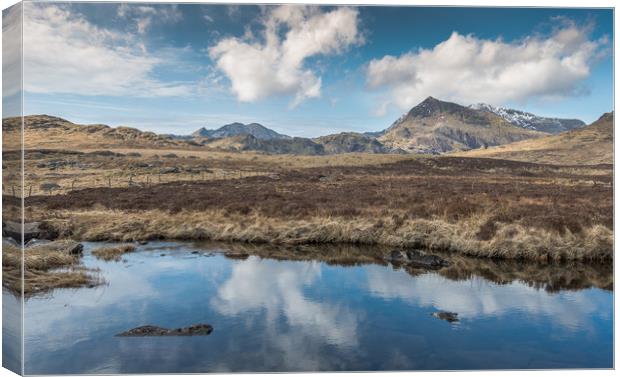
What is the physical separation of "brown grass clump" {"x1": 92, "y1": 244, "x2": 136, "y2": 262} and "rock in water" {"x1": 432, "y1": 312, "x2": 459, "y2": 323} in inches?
576

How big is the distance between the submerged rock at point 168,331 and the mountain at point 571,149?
123618 mm

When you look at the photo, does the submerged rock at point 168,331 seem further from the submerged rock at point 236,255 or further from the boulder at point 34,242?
the boulder at point 34,242

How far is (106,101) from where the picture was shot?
88.0 ft

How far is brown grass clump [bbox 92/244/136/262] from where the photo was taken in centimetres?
2288

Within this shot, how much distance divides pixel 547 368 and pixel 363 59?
13662mm

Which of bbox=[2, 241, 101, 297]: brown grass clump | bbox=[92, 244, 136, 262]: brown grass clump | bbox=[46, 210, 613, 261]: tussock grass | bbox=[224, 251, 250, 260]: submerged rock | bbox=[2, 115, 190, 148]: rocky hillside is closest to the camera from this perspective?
bbox=[2, 241, 101, 297]: brown grass clump

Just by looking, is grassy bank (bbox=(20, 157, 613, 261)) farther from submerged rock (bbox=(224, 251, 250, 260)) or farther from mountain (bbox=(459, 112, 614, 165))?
mountain (bbox=(459, 112, 614, 165))

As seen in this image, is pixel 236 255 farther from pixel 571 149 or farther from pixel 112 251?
pixel 571 149

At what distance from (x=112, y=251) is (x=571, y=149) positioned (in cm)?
15839

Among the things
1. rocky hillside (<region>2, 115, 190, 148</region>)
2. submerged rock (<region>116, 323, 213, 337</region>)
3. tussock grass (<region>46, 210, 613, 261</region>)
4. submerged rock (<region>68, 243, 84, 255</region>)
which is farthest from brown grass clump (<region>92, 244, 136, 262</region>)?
rocky hillside (<region>2, 115, 190, 148</region>)

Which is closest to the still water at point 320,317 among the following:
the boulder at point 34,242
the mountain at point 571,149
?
the boulder at point 34,242

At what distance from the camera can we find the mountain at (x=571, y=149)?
130 meters

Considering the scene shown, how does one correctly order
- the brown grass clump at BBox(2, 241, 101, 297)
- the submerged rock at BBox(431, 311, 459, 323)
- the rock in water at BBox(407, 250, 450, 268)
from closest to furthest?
the submerged rock at BBox(431, 311, 459, 323) < the brown grass clump at BBox(2, 241, 101, 297) < the rock in water at BBox(407, 250, 450, 268)

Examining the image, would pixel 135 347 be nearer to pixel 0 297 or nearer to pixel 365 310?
pixel 0 297
